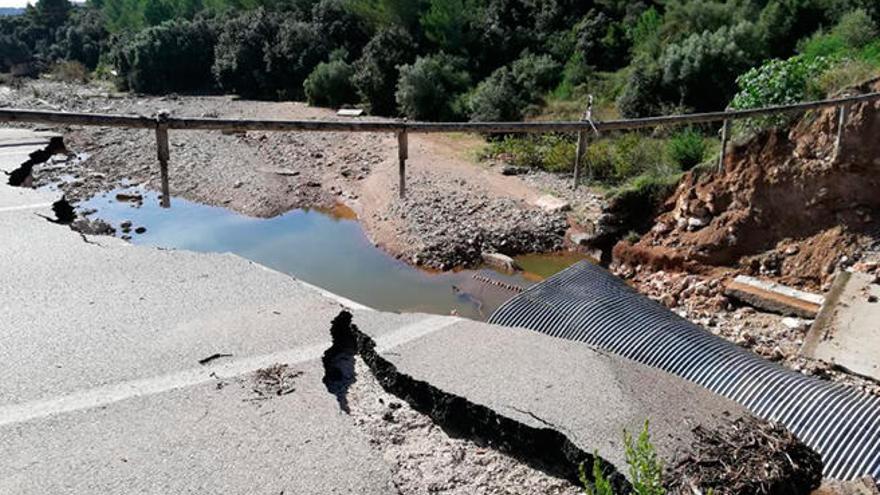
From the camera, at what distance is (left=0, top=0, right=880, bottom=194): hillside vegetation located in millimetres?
14438

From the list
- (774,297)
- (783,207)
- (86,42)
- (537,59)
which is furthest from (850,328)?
(86,42)

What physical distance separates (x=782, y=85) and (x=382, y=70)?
1513cm

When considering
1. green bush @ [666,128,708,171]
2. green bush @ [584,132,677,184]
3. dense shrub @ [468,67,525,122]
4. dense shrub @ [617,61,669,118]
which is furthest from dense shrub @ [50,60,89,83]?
green bush @ [666,128,708,171]

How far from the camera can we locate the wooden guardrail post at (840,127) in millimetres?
9091

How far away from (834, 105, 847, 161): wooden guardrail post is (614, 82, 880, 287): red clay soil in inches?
2.9

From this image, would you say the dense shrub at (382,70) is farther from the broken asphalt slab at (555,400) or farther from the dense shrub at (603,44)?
the broken asphalt slab at (555,400)

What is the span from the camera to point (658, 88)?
18.7 metres

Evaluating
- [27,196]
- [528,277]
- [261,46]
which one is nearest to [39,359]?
[27,196]

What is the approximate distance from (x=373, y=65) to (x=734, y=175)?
1598 centimetres

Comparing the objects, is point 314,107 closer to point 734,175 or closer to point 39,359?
point 734,175

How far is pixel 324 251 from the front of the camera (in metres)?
Result: 12.8

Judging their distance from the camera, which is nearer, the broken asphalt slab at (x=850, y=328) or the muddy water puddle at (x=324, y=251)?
the broken asphalt slab at (x=850, y=328)

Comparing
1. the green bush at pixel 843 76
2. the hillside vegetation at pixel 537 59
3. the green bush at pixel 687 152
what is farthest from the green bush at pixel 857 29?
the green bush at pixel 687 152

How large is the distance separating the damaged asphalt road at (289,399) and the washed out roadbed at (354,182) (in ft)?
22.3
